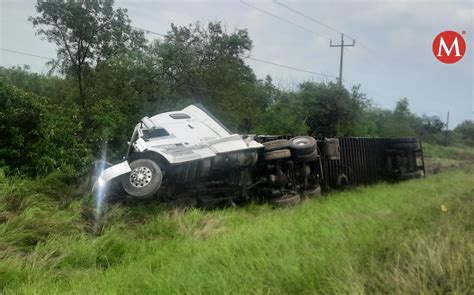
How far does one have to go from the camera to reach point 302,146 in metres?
9.67

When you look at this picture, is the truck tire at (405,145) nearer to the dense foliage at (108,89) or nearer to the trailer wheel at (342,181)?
the trailer wheel at (342,181)

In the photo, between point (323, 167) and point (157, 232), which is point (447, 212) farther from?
point (323, 167)

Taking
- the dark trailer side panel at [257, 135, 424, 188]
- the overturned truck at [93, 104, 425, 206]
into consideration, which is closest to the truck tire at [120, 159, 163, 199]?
the overturned truck at [93, 104, 425, 206]

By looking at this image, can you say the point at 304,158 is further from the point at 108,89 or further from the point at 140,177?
the point at 108,89

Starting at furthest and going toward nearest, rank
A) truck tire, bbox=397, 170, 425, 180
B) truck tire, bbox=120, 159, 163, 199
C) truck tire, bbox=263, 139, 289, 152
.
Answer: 1. truck tire, bbox=397, 170, 425, 180
2. truck tire, bbox=263, 139, 289, 152
3. truck tire, bbox=120, 159, 163, 199

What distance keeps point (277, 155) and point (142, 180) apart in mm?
3120

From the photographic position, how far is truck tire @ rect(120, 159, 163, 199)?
7141 mm

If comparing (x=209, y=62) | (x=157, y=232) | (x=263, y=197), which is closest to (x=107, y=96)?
(x=209, y=62)

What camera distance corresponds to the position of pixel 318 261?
13.1 feet

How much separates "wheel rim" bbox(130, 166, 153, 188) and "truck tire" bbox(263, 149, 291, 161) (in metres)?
2.86

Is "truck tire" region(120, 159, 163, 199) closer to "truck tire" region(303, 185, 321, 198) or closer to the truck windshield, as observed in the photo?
the truck windshield

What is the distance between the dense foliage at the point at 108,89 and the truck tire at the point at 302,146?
4.62 m

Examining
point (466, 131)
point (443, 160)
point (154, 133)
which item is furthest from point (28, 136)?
point (466, 131)

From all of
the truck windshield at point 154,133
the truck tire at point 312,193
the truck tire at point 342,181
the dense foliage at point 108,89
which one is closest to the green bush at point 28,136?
the dense foliage at point 108,89
